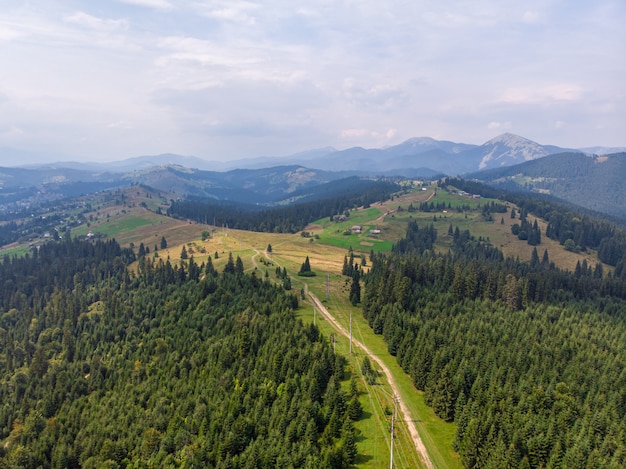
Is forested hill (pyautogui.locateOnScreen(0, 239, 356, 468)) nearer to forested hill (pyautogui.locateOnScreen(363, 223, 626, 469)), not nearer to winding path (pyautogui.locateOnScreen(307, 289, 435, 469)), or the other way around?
winding path (pyautogui.locateOnScreen(307, 289, 435, 469))

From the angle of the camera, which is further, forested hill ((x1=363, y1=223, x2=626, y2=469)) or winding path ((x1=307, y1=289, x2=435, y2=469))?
winding path ((x1=307, y1=289, x2=435, y2=469))

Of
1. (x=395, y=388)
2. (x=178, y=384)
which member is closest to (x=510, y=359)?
(x=395, y=388)

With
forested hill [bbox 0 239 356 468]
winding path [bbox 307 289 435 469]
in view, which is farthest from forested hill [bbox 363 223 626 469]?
forested hill [bbox 0 239 356 468]

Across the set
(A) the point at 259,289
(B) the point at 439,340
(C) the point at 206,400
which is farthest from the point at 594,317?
(C) the point at 206,400

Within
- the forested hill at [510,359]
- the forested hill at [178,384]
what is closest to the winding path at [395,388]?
the forested hill at [510,359]

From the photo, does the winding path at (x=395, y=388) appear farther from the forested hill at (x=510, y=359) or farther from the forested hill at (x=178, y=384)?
the forested hill at (x=178, y=384)
